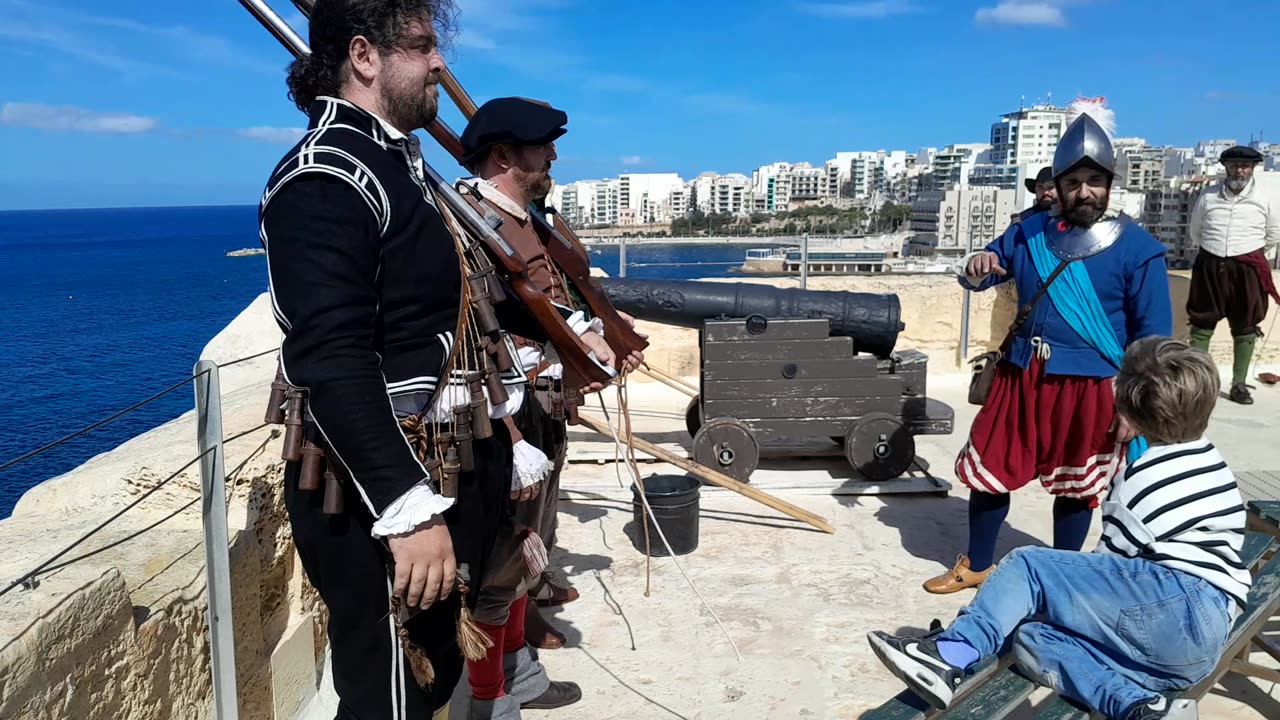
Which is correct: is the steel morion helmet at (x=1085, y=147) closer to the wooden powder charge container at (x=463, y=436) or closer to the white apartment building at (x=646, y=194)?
the wooden powder charge container at (x=463, y=436)

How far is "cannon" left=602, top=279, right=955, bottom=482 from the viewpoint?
5195 mm


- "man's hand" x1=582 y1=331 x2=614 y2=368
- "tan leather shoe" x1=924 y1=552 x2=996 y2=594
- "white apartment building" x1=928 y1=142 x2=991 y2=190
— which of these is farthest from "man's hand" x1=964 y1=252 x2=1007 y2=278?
"white apartment building" x1=928 y1=142 x2=991 y2=190

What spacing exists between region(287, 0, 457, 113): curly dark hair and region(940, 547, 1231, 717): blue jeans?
1709 mm

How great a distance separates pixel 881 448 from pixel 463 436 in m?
3.83

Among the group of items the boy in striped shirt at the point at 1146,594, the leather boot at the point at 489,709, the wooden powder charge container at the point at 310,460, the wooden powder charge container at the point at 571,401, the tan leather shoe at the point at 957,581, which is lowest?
the tan leather shoe at the point at 957,581

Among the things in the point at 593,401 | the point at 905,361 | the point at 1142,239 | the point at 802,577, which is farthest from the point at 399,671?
the point at 593,401

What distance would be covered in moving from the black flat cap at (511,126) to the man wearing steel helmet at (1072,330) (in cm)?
170

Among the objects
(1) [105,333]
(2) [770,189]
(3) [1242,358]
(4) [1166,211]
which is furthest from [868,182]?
(3) [1242,358]

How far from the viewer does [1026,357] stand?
3432 millimetres

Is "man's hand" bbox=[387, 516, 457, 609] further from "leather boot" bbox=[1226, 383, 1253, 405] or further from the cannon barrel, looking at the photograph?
"leather boot" bbox=[1226, 383, 1253, 405]

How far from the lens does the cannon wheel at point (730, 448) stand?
16.8 feet

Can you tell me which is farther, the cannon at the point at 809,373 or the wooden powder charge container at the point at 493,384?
the cannon at the point at 809,373

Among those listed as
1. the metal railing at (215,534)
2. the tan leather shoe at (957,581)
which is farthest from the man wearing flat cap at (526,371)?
the tan leather shoe at (957,581)

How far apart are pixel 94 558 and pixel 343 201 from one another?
1.05 metres
